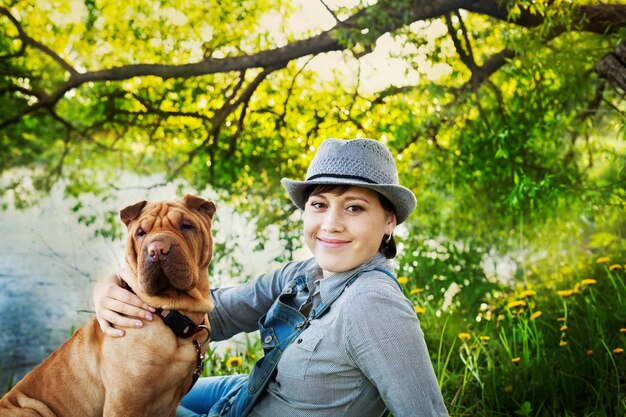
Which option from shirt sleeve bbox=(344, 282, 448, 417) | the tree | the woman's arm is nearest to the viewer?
shirt sleeve bbox=(344, 282, 448, 417)

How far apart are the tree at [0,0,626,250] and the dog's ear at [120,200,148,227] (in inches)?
138

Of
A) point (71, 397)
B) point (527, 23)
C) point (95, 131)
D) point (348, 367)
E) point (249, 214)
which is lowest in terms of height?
point (71, 397)

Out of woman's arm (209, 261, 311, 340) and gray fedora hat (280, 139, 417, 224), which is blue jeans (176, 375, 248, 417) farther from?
gray fedora hat (280, 139, 417, 224)

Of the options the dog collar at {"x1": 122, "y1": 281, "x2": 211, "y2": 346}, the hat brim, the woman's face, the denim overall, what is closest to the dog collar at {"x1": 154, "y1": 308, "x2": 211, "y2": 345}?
the dog collar at {"x1": 122, "y1": 281, "x2": 211, "y2": 346}

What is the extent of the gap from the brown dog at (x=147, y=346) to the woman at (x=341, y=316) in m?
0.10

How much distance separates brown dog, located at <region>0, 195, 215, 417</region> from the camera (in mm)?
2438

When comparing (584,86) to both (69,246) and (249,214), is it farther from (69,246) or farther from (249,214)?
(69,246)

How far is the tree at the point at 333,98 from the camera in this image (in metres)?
6.05

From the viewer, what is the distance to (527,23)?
6023mm

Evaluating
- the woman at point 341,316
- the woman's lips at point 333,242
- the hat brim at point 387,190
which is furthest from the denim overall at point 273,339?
the hat brim at point 387,190

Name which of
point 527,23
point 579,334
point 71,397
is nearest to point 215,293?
point 71,397

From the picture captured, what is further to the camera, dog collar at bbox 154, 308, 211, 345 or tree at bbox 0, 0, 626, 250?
tree at bbox 0, 0, 626, 250

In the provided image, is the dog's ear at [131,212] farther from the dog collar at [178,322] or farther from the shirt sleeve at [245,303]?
the shirt sleeve at [245,303]

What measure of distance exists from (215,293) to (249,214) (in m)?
4.33
